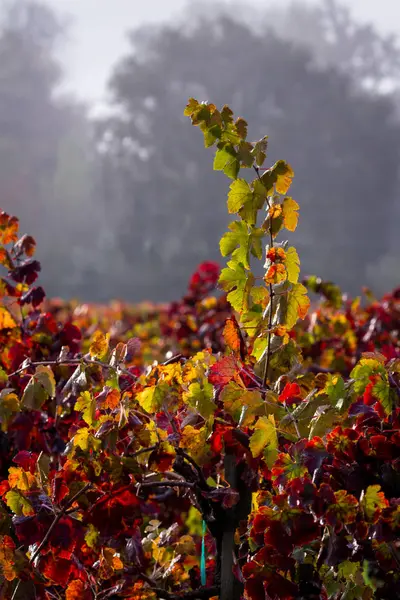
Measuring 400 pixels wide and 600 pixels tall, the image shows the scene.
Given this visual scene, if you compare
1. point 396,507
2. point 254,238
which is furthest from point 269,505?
point 254,238

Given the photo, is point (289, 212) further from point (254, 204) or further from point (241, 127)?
point (241, 127)

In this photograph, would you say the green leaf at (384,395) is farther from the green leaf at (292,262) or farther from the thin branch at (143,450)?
the thin branch at (143,450)

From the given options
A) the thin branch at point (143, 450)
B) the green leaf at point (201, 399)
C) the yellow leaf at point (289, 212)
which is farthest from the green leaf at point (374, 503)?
the yellow leaf at point (289, 212)

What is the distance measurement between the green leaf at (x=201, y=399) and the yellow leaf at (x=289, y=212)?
1.31ft

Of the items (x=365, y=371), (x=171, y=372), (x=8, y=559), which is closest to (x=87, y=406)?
(x=171, y=372)

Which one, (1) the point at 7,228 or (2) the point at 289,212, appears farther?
(1) the point at 7,228

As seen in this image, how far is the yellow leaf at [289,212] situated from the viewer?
1618 millimetres

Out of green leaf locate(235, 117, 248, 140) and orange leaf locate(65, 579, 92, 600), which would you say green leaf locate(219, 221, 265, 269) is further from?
orange leaf locate(65, 579, 92, 600)

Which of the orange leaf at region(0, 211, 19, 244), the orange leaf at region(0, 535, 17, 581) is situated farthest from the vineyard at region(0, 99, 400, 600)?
the orange leaf at region(0, 211, 19, 244)

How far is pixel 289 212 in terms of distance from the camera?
162 cm

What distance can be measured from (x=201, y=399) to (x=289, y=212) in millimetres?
452

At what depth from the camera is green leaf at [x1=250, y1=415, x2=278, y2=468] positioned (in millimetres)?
1436

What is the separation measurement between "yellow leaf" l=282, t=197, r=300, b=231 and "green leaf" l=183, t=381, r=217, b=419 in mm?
399

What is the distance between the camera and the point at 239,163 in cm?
163
